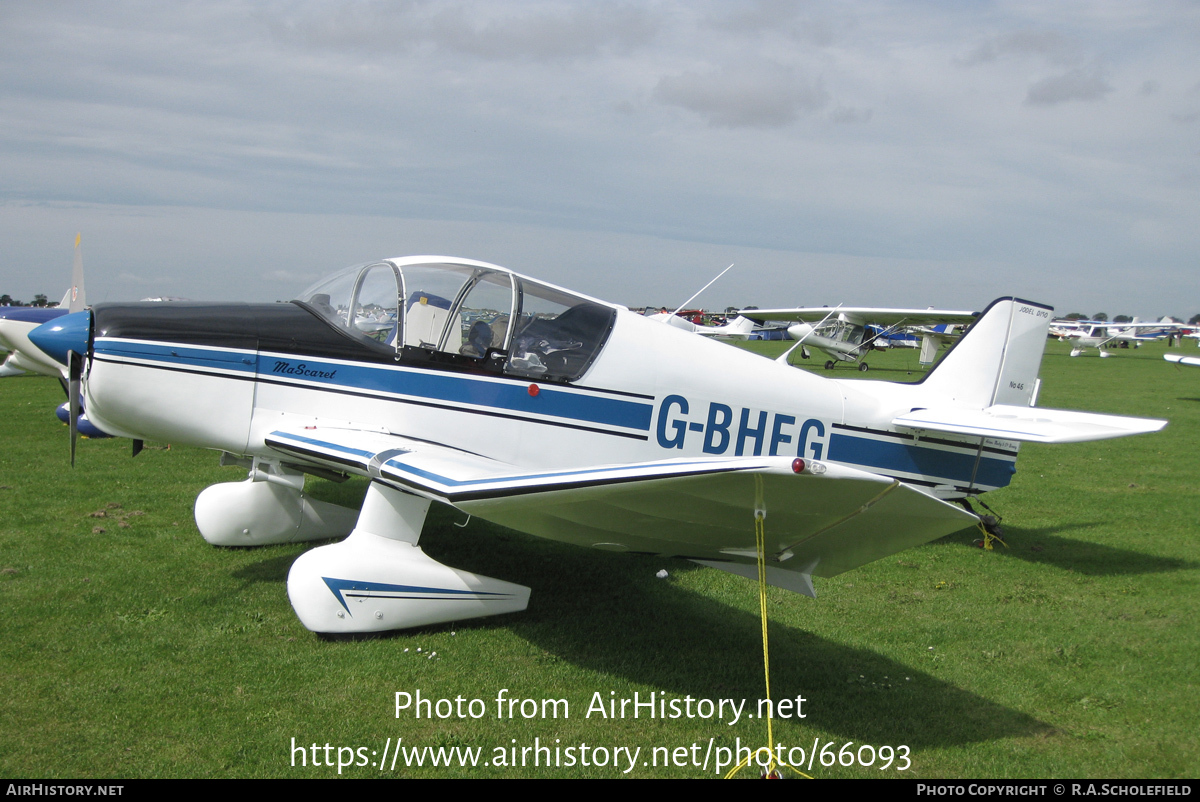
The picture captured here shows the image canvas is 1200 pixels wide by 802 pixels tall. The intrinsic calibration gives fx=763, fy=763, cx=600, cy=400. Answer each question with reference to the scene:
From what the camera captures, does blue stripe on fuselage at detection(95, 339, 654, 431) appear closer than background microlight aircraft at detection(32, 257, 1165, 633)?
No

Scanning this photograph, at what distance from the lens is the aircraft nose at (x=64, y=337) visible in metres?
4.66

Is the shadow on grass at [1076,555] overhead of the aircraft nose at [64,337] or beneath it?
beneath

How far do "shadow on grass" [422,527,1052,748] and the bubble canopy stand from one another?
1638mm

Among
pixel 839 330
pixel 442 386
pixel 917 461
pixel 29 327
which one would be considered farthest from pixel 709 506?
pixel 839 330

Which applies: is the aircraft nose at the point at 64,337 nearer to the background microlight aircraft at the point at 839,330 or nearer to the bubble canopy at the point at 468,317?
the bubble canopy at the point at 468,317

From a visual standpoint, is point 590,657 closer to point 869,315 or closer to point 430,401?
point 430,401

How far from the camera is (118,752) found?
329 centimetres

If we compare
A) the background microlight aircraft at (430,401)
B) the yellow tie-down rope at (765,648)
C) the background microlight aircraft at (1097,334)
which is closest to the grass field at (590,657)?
the yellow tie-down rope at (765,648)

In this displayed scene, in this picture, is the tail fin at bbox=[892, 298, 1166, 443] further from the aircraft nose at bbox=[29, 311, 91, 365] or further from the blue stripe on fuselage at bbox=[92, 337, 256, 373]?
the aircraft nose at bbox=[29, 311, 91, 365]

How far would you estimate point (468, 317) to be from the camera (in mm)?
5105

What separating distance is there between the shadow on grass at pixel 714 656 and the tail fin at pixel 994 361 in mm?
2306

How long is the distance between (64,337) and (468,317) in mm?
2445

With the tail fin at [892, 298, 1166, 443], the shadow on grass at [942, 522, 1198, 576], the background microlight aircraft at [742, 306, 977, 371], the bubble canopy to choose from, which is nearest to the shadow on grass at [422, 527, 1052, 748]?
the bubble canopy

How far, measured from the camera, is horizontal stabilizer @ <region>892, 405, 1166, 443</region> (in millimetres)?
5043
